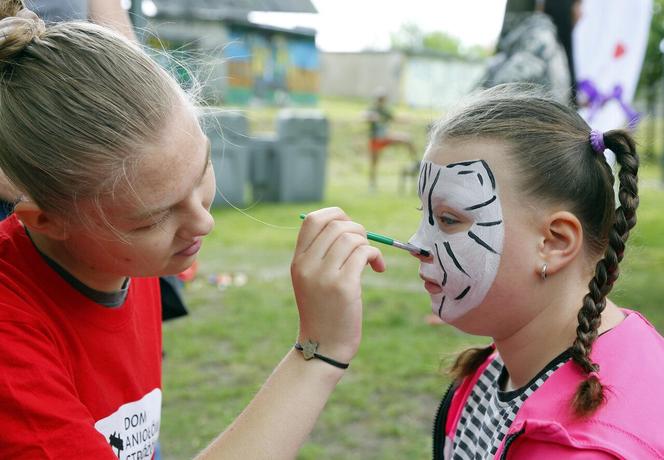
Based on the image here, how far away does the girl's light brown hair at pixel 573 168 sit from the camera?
141cm

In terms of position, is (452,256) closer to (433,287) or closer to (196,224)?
(433,287)

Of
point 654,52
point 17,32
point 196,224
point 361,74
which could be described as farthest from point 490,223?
point 361,74

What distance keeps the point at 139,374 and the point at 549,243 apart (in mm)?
892

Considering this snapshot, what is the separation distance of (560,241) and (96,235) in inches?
34.7

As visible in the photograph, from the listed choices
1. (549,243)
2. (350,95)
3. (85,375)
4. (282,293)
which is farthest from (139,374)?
(350,95)

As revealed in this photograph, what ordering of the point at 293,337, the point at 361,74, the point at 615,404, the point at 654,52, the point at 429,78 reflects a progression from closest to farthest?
the point at 615,404
the point at 293,337
the point at 654,52
the point at 429,78
the point at 361,74

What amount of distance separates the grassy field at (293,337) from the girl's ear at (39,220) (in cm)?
37

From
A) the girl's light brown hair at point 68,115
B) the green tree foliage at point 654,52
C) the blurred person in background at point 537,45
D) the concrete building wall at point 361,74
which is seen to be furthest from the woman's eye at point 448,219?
the concrete building wall at point 361,74

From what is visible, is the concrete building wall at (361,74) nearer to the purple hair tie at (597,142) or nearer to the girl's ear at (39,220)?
the purple hair tie at (597,142)

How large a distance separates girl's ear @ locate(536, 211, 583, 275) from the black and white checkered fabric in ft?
0.59

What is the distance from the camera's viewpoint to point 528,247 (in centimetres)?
149

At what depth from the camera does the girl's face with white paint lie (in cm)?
150

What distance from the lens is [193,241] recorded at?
143 cm

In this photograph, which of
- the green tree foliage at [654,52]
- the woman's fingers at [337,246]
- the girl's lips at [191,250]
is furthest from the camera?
the green tree foliage at [654,52]
